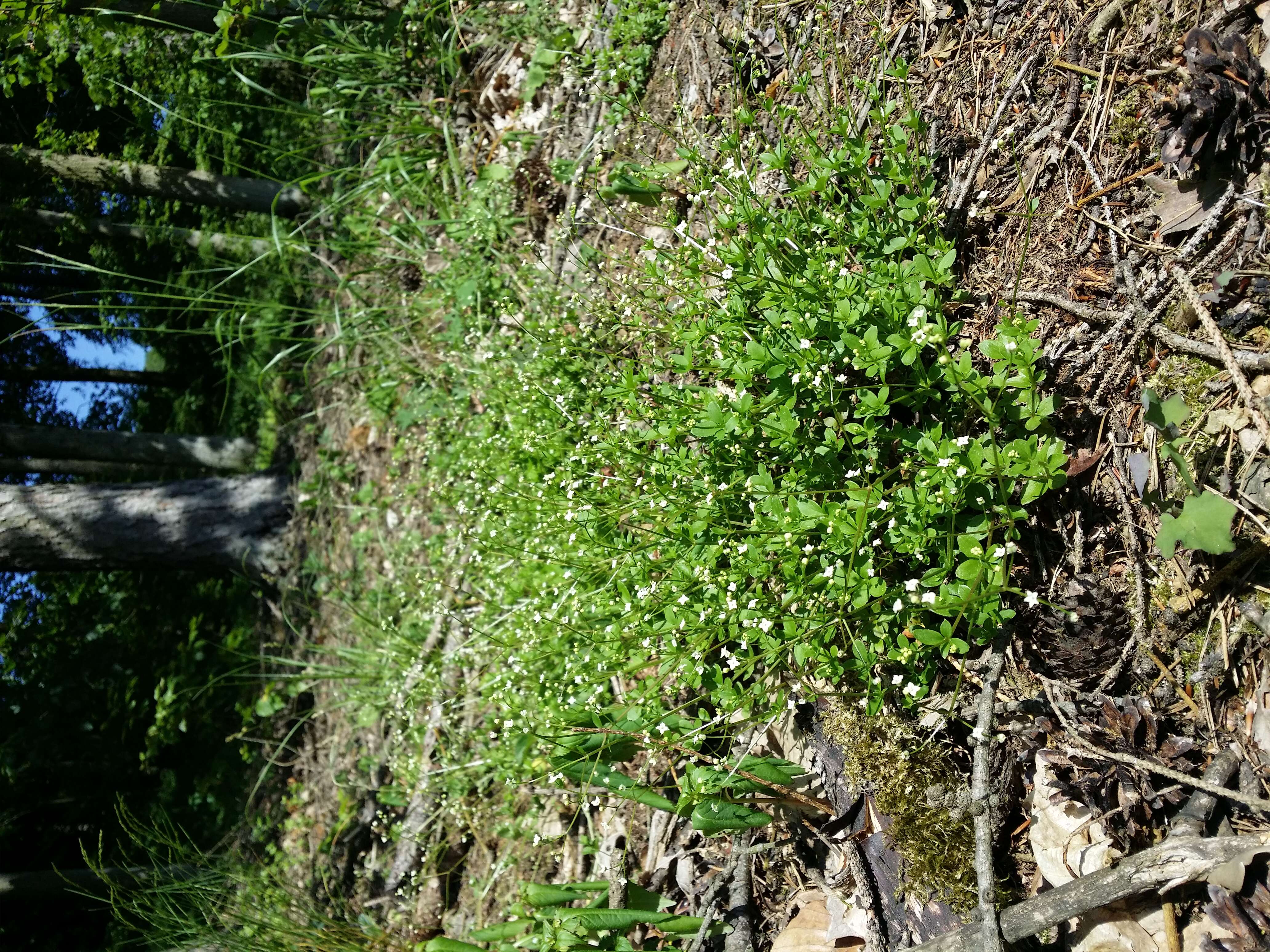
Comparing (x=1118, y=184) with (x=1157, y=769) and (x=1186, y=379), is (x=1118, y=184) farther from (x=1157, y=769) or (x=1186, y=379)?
(x=1157, y=769)

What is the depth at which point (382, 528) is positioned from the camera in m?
→ 5.35

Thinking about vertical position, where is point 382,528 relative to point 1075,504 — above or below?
below

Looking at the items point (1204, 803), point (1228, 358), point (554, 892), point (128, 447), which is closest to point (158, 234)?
point (128, 447)

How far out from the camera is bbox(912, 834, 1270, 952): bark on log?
5.89 feet

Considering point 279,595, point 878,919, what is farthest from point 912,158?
point 279,595

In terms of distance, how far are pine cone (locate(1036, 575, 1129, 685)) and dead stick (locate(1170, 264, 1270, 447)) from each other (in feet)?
1.68

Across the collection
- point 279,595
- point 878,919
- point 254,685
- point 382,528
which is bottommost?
point 254,685

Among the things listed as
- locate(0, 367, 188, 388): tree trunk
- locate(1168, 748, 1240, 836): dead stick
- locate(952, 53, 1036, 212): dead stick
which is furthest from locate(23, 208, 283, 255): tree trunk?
locate(1168, 748, 1240, 836): dead stick

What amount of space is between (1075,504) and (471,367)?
10.1 ft

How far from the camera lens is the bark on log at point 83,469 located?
5.93 metres

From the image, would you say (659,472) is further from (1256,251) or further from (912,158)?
(1256,251)

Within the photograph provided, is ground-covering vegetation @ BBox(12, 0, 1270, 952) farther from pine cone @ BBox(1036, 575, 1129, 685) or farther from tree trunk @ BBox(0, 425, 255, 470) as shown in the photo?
tree trunk @ BBox(0, 425, 255, 470)

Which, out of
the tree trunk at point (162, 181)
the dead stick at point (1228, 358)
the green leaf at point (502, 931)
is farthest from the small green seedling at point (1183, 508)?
the tree trunk at point (162, 181)

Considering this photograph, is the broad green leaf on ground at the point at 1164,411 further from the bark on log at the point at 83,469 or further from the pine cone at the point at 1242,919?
the bark on log at the point at 83,469
